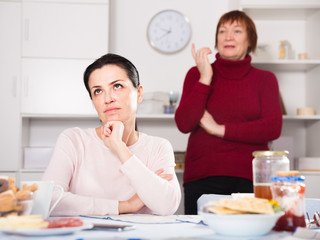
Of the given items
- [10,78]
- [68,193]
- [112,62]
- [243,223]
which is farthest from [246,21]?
[10,78]

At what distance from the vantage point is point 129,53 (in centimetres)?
392

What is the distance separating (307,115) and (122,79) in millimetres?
2253

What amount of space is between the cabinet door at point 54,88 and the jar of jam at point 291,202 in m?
2.65

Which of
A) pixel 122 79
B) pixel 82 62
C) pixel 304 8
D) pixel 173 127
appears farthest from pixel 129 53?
pixel 122 79

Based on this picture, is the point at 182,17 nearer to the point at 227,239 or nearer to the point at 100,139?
the point at 100,139

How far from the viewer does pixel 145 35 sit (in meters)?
3.93

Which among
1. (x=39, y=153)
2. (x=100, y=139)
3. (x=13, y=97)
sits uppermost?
(x=13, y=97)

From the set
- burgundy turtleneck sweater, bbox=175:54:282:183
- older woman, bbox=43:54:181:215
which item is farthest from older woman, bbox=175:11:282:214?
older woman, bbox=43:54:181:215

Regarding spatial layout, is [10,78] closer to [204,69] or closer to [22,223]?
[204,69]

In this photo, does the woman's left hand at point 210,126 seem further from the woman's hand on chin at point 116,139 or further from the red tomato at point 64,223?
the red tomato at point 64,223

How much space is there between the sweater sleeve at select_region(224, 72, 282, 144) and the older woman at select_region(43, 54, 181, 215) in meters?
0.59

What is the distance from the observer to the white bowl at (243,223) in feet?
3.14

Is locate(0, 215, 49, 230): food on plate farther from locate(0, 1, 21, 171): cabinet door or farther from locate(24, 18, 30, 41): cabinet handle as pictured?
locate(24, 18, 30, 41): cabinet handle

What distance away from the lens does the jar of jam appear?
1.05 meters
